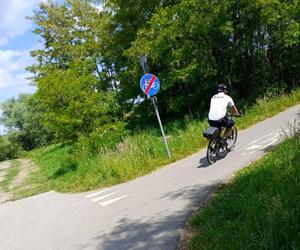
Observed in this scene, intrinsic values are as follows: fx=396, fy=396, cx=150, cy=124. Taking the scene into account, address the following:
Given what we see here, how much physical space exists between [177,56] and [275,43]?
18.4 feet

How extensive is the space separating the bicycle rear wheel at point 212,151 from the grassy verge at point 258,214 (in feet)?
9.63

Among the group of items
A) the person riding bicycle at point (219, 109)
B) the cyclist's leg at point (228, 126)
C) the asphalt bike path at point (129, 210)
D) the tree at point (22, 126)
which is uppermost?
the tree at point (22, 126)

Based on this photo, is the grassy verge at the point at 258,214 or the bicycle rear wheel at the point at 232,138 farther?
the bicycle rear wheel at the point at 232,138

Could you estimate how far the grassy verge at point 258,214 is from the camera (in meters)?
4.19

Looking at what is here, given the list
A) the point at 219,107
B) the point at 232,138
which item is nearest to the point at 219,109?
the point at 219,107

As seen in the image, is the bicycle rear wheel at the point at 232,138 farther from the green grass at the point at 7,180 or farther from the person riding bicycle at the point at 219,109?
the green grass at the point at 7,180

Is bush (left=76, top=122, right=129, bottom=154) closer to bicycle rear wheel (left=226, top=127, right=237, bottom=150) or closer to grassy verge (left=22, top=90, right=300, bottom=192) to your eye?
grassy verge (left=22, top=90, right=300, bottom=192)

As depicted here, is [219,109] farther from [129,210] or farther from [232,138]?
[129,210]

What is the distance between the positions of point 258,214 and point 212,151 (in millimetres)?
5355

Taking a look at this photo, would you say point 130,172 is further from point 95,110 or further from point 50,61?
point 50,61

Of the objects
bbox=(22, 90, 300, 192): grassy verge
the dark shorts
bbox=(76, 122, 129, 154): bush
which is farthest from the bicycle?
bbox=(76, 122, 129, 154): bush

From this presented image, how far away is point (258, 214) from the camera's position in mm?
4840

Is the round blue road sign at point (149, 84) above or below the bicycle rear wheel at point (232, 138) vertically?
above

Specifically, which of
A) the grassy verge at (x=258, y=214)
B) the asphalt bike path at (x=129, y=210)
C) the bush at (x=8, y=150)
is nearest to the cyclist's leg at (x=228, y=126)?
the asphalt bike path at (x=129, y=210)
